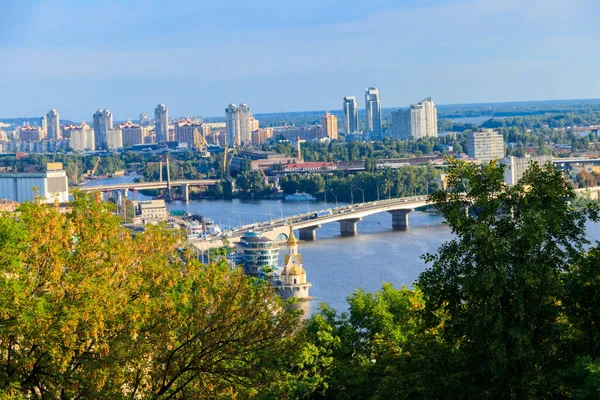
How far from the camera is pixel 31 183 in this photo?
33469 millimetres

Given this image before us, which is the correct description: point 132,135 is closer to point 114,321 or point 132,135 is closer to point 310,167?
point 310,167

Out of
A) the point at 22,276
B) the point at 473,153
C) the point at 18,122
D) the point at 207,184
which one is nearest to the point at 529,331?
the point at 22,276

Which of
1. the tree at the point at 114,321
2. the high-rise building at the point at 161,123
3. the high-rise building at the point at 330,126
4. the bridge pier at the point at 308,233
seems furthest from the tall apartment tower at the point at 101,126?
the tree at the point at 114,321

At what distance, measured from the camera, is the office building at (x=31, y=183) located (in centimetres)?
3253

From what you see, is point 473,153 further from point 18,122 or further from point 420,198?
point 18,122

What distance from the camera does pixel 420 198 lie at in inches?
1022

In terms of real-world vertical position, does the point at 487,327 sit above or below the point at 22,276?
below

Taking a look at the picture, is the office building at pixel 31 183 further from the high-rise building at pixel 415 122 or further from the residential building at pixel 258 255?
the high-rise building at pixel 415 122

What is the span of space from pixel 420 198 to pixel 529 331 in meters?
21.0

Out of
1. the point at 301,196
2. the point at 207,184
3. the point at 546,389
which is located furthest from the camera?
the point at 207,184

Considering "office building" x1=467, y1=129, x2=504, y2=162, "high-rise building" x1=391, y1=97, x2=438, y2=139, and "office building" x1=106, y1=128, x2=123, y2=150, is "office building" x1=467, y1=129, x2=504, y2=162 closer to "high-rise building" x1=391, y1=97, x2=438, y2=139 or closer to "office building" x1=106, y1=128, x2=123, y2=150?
"high-rise building" x1=391, y1=97, x2=438, y2=139

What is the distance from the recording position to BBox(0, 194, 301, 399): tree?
4043 millimetres

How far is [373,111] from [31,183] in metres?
51.0

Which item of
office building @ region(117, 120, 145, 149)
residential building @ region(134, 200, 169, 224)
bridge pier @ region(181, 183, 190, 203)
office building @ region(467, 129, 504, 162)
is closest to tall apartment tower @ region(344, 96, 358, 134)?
office building @ region(117, 120, 145, 149)
